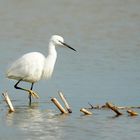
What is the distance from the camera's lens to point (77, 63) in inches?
707

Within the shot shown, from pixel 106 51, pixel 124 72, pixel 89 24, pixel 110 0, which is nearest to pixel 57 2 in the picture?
pixel 110 0

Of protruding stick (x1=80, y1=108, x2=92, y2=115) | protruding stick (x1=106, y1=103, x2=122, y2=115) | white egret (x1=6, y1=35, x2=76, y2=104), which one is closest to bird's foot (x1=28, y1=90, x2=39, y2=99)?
white egret (x1=6, y1=35, x2=76, y2=104)

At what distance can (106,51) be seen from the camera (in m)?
19.5

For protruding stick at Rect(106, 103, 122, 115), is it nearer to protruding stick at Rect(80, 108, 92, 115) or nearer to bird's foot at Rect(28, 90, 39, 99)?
protruding stick at Rect(80, 108, 92, 115)

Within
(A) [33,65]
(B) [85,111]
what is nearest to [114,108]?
(B) [85,111]

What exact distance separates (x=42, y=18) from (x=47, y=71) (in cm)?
1029

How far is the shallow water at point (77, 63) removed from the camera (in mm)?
11695

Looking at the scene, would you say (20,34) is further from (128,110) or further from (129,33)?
(128,110)

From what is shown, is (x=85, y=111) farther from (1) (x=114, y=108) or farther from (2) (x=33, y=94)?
(2) (x=33, y=94)

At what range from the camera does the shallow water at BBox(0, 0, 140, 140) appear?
1170cm

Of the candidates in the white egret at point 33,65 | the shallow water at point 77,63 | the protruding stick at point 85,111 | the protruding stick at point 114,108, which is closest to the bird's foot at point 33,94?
the shallow water at point 77,63

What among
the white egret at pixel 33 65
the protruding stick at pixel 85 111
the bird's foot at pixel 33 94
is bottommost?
the protruding stick at pixel 85 111

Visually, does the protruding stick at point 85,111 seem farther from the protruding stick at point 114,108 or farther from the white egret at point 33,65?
the white egret at point 33,65

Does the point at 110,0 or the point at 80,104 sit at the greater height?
the point at 110,0
